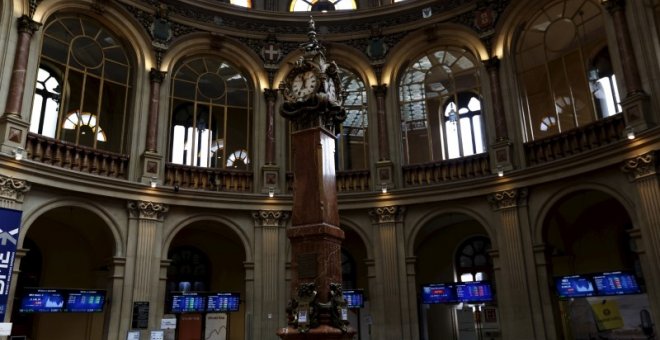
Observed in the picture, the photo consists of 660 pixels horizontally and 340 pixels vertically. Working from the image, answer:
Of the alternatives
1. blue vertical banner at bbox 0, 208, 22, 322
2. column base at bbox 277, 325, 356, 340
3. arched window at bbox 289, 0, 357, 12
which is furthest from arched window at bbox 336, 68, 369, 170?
column base at bbox 277, 325, 356, 340

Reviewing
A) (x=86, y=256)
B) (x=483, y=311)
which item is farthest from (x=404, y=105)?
(x=86, y=256)

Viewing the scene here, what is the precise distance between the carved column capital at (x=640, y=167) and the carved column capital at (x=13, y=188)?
14.2 m

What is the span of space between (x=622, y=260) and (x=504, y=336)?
14.7 ft

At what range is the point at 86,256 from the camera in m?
16.6

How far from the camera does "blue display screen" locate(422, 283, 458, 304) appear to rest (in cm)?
1558

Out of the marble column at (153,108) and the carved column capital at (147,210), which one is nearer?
the carved column capital at (147,210)

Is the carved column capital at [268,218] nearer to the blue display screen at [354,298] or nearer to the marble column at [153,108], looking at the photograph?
the blue display screen at [354,298]

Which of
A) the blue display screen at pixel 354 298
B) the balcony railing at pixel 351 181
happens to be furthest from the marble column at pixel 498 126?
the blue display screen at pixel 354 298

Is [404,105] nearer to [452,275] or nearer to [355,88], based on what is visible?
[355,88]

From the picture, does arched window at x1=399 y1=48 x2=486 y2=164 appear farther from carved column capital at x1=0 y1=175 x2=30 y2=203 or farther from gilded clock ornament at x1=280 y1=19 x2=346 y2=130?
carved column capital at x1=0 y1=175 x2=30 y2=203

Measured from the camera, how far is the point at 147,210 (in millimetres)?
14766

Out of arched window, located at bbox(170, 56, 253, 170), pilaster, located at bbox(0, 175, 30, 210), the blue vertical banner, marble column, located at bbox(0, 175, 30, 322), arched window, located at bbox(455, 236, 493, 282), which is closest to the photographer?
the blue vertical banner

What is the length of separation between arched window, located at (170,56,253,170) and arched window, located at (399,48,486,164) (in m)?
5.35

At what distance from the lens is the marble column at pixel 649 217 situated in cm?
1175
